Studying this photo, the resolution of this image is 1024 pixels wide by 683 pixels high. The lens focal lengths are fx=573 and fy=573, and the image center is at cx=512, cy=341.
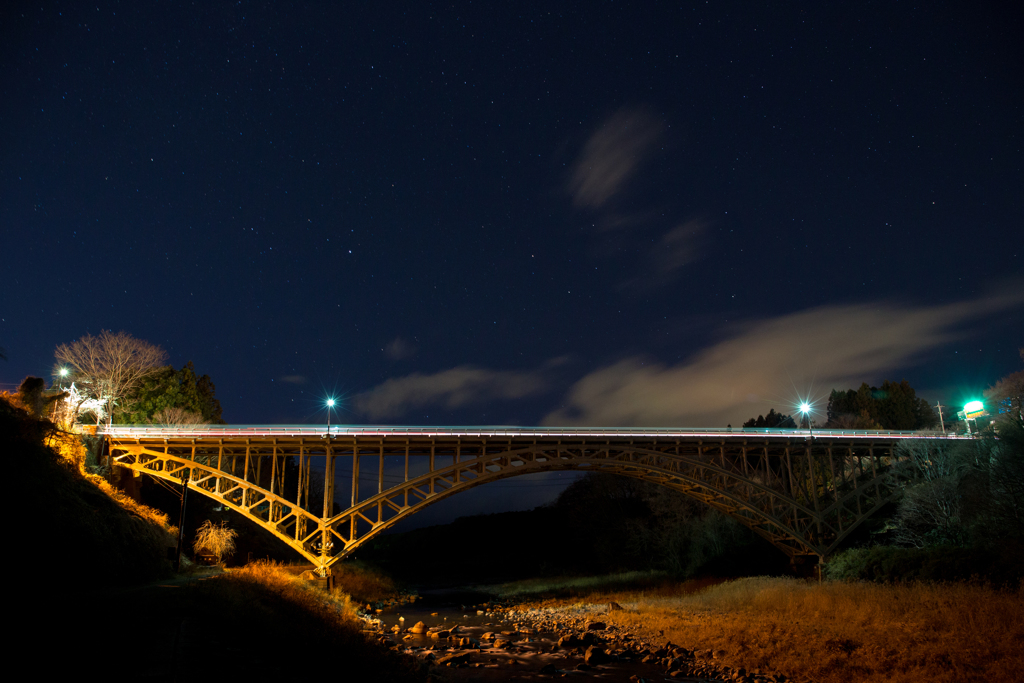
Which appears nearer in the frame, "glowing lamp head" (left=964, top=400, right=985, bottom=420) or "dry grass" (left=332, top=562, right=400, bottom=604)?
"dry grass" (left=332, top=562, right=400, bottom=604)

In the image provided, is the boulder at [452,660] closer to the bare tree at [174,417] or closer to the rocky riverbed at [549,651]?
the rocky riverbed at [549,651]

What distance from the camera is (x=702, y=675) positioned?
17.2 meters

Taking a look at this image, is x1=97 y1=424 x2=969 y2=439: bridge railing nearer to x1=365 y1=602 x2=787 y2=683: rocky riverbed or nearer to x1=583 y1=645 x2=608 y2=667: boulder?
x1=365 y1=602 x2=787 y2=683: rocky riverbed

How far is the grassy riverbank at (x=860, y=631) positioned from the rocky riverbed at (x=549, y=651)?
3.83 ft

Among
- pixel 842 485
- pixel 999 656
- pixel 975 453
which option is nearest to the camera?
pixel 999 656

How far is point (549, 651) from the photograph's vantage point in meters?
21.6

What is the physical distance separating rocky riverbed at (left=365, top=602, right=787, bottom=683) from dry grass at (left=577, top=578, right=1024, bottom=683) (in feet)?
4.09

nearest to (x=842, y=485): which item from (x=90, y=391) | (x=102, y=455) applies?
(x=102, y=455)

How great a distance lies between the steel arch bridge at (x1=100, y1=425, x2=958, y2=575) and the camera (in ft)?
109

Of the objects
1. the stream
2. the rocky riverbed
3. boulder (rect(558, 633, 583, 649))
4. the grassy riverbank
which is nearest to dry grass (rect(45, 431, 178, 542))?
the rocky riverbed

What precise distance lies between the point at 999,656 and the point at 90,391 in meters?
49.4

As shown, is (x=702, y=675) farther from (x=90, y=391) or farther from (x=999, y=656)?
(x=90, y=391)

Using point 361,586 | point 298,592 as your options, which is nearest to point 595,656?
point 298,592

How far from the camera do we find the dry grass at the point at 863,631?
49.5ft
